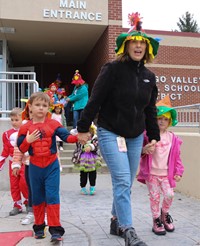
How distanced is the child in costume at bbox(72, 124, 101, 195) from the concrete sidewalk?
0.91 ft

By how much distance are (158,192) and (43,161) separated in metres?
1.44

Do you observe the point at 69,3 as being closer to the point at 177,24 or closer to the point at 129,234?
the point at 129,234

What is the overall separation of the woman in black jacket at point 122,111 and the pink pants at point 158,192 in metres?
0.67

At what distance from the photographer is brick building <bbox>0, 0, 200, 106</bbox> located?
10688 mm

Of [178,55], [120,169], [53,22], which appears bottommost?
[120,169]

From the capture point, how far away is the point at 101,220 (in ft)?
14.2

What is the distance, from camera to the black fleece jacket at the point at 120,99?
3.10m

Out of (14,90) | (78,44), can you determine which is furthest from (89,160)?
(78,44)

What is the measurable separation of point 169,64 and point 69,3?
479 centimetres

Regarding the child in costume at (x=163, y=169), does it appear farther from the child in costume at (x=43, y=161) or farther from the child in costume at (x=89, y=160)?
the child in costume at (x=89, y=160)

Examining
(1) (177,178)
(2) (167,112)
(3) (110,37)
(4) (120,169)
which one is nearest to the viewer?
(4) (120,169)

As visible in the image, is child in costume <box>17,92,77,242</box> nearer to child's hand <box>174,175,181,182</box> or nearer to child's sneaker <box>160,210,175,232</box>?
child's sneaker <box>160,210,175,232</box>

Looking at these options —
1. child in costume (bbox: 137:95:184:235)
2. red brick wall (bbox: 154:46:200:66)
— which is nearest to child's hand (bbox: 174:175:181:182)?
child in costume (bbox: 137:95:184:235)

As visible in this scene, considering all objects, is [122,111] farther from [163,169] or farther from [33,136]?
[163,169]
